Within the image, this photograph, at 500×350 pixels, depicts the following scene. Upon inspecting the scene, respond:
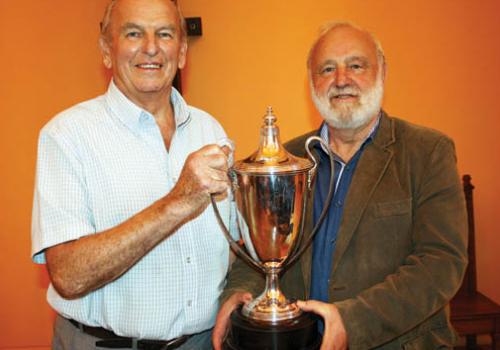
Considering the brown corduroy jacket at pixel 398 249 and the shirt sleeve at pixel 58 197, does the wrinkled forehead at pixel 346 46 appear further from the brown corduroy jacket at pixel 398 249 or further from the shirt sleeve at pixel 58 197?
the shirt sleeve at pixel 58 197

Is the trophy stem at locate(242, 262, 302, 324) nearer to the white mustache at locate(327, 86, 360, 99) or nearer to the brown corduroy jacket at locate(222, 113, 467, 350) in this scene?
the brown corduroy jacket at locate(222, 113, 467, 350)

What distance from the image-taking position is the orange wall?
3.18 metres

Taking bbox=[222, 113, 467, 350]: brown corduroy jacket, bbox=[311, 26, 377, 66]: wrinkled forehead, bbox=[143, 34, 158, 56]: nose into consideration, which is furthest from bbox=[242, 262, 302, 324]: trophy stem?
bbox=[311, 26, 377, 66]: wrinkled forehead

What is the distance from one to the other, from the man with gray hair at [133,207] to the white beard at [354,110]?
0.49m

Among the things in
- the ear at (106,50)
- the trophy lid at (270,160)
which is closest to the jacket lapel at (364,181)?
the trophy lid at (270,160)

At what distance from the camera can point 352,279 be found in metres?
1.84

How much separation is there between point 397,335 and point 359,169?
548 mm

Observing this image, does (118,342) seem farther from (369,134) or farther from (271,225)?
(369,134)

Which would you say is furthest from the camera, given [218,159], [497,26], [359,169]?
[497,26]

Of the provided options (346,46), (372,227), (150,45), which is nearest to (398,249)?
(372,227)

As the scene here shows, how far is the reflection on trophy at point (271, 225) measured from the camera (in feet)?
5.10

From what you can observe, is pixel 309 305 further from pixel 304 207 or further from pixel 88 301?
pixel 88 301

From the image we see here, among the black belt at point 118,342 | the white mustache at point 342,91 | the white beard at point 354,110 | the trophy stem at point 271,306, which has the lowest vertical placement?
the black belt at point 118,342

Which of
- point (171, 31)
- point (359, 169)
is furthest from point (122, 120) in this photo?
point (359, 169)
